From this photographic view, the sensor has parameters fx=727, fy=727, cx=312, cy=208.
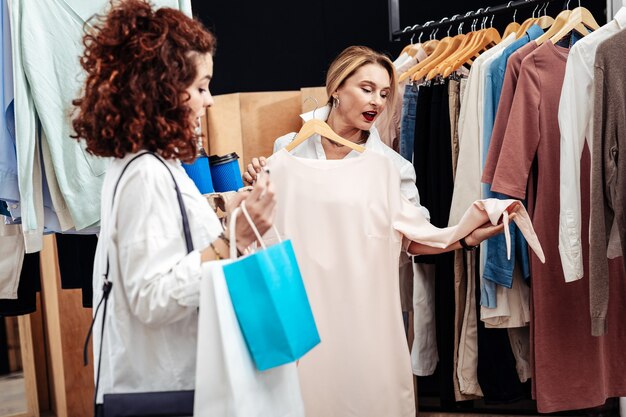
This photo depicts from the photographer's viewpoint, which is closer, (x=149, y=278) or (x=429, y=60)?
(x=149, y=278)

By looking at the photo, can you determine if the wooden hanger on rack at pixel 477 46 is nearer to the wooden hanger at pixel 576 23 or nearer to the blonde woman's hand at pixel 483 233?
the wooden hanger at pixel 576 23

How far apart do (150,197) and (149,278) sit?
0.51 ft

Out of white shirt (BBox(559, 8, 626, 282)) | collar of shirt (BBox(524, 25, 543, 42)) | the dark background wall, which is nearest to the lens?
white shirt (BBox(559, 8, 626, 282))

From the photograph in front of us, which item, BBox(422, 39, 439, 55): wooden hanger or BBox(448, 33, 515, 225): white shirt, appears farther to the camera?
BBox(422, 39, 439, 55): wooden hanger

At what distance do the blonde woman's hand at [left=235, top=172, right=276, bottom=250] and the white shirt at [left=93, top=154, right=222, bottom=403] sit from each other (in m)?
0.05

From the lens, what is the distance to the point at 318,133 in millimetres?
2520

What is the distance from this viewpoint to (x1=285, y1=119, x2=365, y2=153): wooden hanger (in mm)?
2475

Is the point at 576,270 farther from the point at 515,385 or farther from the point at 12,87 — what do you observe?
the point at 12,87

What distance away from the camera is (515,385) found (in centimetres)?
288

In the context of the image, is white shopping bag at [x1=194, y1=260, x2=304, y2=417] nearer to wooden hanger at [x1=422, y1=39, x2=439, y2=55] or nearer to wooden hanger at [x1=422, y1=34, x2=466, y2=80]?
wooden hanger at [x1=422, y1=34, x2=466, y2=80]

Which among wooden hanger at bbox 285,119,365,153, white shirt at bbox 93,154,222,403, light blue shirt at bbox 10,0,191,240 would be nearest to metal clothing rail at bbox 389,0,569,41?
wooden hanger at bbox 285,119,365,153

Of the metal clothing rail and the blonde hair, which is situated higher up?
the metal clothing rail

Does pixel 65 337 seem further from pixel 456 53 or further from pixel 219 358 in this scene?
pixel 219 358

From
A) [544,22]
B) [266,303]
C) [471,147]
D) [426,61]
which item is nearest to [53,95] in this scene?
[266,303]
